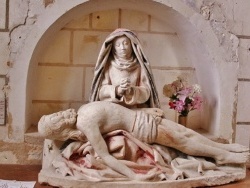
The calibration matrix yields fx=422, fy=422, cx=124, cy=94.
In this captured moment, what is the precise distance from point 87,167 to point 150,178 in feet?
1.20

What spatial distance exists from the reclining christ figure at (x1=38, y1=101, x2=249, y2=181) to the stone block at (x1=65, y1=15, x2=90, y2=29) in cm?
83

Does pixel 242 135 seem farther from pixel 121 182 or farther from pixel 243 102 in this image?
pixel 121 182

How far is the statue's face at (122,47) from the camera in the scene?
2.67 m

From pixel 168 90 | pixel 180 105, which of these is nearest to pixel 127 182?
pixel 180 105

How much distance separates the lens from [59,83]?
3162mm

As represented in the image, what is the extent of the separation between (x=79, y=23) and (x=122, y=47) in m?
0.61

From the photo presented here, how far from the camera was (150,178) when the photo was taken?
2369mm

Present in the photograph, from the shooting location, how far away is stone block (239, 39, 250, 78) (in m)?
3.04

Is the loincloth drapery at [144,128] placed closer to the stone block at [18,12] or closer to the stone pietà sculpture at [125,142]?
the stone pietà sculpture at [125,142]

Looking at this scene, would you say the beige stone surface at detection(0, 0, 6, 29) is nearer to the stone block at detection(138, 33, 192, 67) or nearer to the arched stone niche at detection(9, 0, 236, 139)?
the arched stone niche at detection(9, 0, 236, 139)

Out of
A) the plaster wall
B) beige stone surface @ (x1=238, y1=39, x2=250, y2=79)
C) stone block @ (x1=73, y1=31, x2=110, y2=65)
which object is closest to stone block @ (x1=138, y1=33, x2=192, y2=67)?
the plaster wall

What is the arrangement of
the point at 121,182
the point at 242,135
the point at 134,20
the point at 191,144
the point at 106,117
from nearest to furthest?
the point at 121,182 → the point at 106,117 → the point at 191,144 → the point at 242,135 → the point at 134,20

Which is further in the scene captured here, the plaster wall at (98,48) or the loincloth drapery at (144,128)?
the plaster wall at (98,48)

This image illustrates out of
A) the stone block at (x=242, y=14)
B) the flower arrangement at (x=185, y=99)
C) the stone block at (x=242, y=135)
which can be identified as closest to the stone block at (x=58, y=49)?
the flower arrangement at (x=185, y=99)
